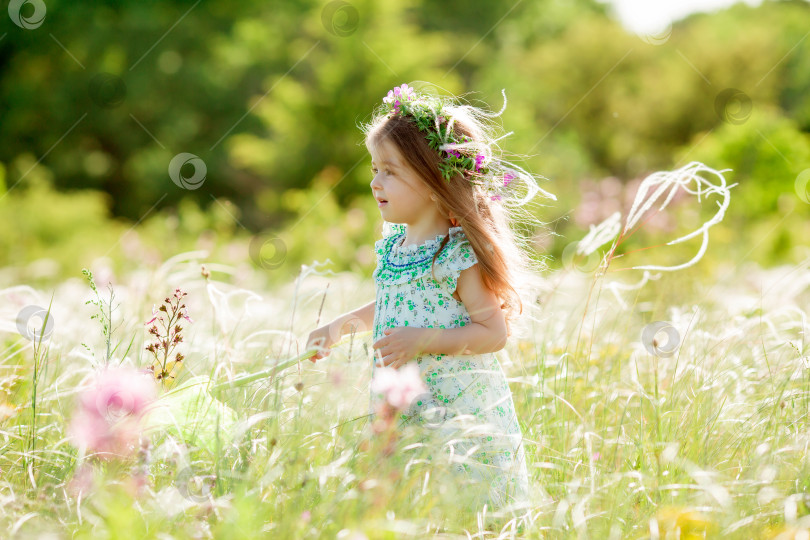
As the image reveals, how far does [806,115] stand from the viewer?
15.3 meters

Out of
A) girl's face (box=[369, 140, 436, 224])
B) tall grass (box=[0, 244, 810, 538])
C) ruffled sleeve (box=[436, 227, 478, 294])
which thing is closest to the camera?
tall grass (box=[0, 244, 810, 538])

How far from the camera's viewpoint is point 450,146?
8.14ft

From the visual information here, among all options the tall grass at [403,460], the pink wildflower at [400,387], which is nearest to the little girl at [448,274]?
the tall grass at [403,460]

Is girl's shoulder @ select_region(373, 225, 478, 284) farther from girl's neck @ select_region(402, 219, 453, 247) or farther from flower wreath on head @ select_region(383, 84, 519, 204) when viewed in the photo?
flower wreath on head @ select_region(383, 84, 519, 204)

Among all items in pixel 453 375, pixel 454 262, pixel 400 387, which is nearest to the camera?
pixel 400 387

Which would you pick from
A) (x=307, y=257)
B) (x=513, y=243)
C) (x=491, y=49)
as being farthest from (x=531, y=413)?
(x=491, y=49)

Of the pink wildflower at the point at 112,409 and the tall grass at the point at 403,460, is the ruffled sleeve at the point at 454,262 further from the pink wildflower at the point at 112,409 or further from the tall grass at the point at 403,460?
the pink wildflower at the point at 112,409

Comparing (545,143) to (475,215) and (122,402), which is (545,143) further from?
(122,402)

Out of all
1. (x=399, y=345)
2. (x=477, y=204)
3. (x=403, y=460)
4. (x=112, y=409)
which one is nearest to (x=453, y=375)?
(x=399, y=345)

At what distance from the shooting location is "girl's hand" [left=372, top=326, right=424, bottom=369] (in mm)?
2283

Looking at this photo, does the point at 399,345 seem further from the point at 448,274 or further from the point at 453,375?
the point at 448,274

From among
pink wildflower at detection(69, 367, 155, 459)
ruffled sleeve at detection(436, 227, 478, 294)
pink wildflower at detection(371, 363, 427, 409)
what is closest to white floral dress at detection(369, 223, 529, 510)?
ruffled sleeve at detection(436, 227, 478, 294)

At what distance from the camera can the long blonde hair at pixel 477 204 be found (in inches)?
97.3

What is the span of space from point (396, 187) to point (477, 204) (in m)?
0.28
